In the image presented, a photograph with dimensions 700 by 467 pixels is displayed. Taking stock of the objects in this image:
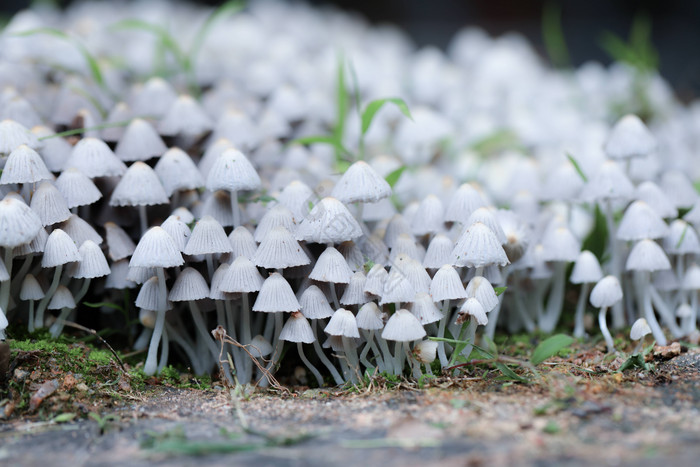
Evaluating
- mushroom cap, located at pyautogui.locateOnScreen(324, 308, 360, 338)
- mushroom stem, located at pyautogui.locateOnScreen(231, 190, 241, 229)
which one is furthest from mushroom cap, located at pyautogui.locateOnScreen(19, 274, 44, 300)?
Result: mushroom cap, located at pyautogui.locateOnScreen(324, 308, 360, 338)

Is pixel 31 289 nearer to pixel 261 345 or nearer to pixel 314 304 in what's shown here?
pixel 261 345

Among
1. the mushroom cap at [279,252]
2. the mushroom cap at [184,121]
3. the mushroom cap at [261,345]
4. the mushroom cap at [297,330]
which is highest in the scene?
the mushroom cap at [184,121]

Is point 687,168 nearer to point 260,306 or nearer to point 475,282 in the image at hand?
point 475,282

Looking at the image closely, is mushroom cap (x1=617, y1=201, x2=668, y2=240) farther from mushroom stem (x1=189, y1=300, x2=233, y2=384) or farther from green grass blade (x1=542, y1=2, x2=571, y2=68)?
green grass blade (x1=542, y1=2, x2=571, y2=68)

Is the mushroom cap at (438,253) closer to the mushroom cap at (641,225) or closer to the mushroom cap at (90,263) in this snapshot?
the mushroom cap at (641,225)

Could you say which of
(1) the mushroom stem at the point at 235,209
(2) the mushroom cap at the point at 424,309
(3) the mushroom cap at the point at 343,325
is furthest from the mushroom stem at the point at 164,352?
(2) the mushroom cap at the point at 424,309

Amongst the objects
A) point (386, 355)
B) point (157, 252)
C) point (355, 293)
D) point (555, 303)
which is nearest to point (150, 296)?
point (157, 252)

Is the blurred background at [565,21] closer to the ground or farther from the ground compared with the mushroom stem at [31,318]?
farther from the ground
